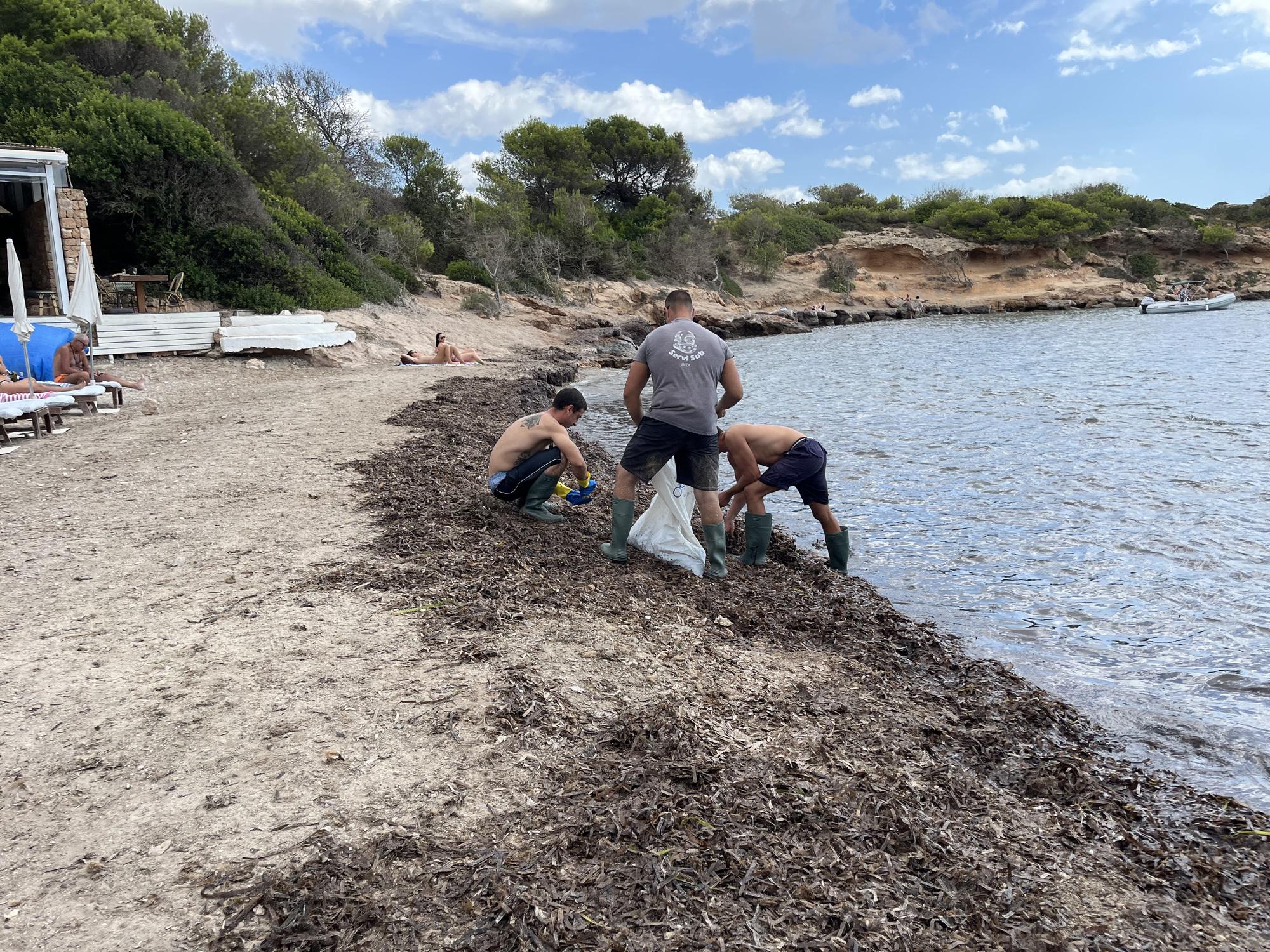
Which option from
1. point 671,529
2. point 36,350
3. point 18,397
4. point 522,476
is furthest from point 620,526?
point 36,350

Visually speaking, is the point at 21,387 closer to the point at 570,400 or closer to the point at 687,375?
the point at 570,400

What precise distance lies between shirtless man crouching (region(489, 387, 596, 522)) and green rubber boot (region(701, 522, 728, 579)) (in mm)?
1127

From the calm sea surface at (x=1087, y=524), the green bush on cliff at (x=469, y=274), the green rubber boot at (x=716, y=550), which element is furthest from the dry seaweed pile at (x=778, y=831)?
the green bush on cliff at (x=469, y=274)

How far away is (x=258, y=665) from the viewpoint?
4016mm

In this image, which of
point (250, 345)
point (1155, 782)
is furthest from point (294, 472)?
point (250, 345)

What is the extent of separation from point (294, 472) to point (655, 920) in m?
6.77

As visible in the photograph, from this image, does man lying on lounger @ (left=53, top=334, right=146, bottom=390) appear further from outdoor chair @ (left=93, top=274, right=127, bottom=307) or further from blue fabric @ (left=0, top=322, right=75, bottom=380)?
outdoor chair @ (left=93, top=274, right=127, bottom=307)

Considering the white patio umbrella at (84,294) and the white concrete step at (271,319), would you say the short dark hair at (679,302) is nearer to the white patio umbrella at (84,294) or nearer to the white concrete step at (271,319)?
the white patio umbrella at (84,294)

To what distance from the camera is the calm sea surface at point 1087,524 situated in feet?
16.0

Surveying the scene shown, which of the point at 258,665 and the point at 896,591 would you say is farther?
the point at 896,591

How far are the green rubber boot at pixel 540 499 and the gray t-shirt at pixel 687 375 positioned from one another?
1.32m

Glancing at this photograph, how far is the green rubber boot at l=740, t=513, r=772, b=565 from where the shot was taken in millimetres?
6660

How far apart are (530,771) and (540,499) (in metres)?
3.78

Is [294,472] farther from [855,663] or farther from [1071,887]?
[1071,887]
